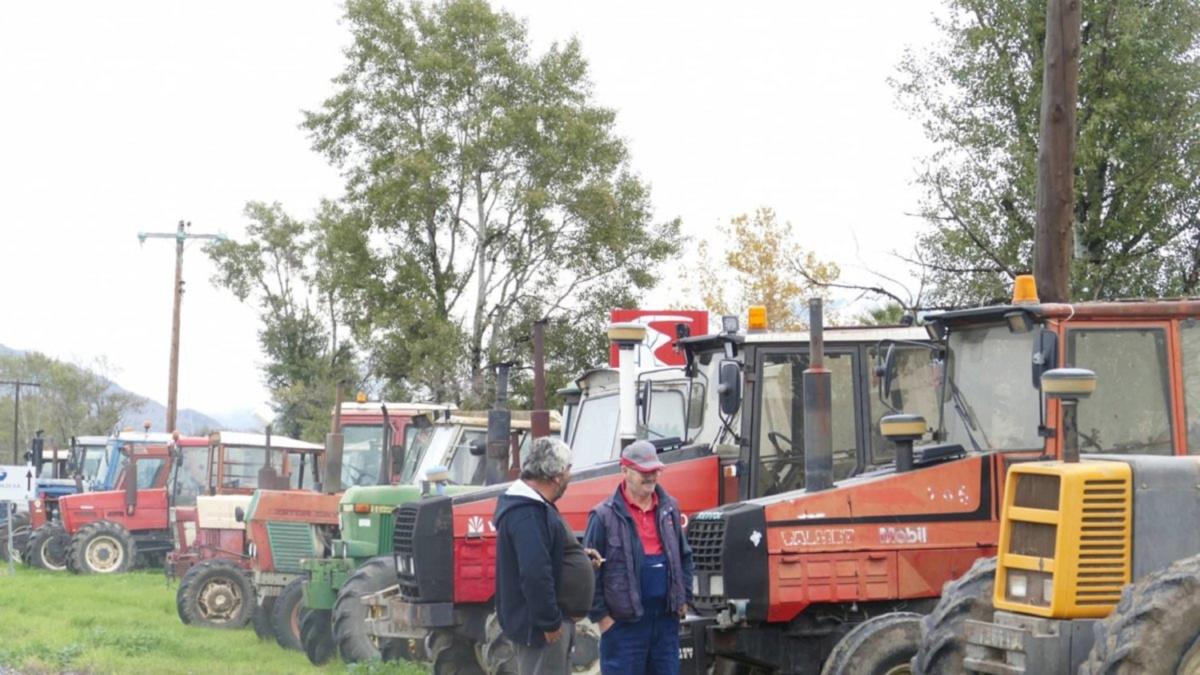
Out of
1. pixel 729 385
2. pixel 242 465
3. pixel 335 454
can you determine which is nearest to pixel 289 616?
pixel 335 454

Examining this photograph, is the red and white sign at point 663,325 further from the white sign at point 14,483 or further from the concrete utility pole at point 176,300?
the concrete utility pole at point 176,300

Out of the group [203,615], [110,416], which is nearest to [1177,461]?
[203,615]

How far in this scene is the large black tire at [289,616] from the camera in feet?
58.5

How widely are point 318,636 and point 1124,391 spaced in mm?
9291

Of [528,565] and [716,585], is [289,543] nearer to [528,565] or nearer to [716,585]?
[716,585]

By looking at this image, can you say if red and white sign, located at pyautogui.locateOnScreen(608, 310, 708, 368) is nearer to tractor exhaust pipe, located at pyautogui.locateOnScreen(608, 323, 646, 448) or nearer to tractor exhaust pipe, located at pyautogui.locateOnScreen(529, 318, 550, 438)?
tractor exhaust pipe, located at pyautogui.locateOnScreen(529, 318, 550, 438)

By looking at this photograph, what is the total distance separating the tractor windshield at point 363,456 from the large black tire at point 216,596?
2.03 m

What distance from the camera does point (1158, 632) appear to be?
6.79 meters

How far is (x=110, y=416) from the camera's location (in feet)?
281

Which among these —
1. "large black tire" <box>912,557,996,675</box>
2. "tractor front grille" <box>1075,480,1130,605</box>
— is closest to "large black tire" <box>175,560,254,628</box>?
"large black tire" <box>912,557,996,675</box>

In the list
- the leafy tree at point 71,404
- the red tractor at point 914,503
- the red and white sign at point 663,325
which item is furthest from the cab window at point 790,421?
the leafy tree at point 71,404

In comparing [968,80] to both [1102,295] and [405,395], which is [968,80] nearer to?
[1102,295]

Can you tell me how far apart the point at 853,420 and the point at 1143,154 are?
41.7 ft

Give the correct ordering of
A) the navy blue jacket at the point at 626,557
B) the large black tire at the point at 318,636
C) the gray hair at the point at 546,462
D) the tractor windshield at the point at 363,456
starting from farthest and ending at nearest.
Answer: the tractor windshield at the point at 363,456 → the large black tire at the point at 318,636 → the navy blue jacket at the point at 626,557 → the gray hair at the point at 546,462
